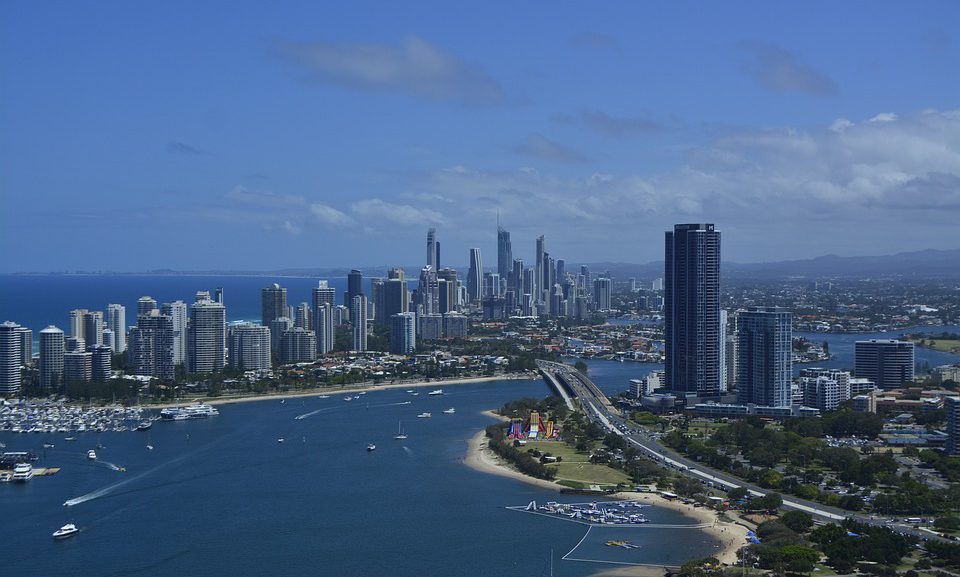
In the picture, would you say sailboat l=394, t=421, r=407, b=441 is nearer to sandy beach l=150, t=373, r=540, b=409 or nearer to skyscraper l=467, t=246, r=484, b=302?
sandy beach l=150, t=373, r=540, b=409

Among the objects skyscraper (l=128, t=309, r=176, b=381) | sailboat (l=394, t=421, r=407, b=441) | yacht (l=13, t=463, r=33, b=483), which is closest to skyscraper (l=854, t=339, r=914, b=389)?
sailboat (l=394, t=421, r=407, b=441)

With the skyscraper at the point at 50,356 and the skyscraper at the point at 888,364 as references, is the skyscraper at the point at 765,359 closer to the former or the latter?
the skyscraper at the point at 888,364

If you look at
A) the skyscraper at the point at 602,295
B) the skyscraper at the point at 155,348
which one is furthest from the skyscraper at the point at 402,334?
the skyscraper at the point at 602,295

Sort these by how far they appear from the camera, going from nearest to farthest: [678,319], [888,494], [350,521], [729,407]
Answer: [350,521] → [888,494] → [729,407] → [678,319]

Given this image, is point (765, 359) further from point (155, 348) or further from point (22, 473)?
point (155, 348)

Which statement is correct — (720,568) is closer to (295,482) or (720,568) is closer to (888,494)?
(888,494)

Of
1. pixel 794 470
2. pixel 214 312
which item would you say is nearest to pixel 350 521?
pixel 794 470
